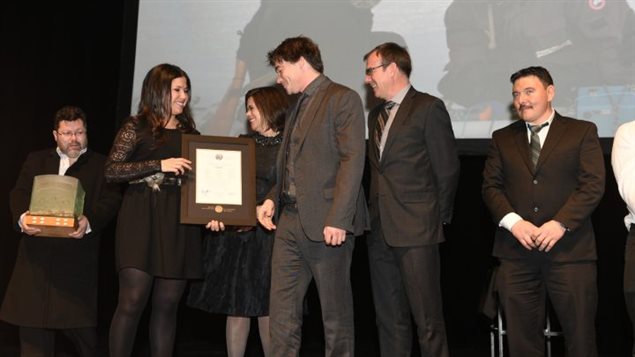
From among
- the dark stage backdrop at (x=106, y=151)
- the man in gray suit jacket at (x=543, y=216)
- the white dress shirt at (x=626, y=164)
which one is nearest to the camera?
the white dress shirt at (x=626, y=164)

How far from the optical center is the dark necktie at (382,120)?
3.90 meters

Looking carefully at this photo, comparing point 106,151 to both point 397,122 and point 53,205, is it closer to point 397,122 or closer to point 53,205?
point 53,205

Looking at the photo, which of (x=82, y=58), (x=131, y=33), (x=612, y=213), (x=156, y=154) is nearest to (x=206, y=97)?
(x=131, y=33)

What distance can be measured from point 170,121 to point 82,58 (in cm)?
227

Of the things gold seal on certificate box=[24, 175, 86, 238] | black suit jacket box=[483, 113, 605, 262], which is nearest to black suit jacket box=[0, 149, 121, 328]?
gold seal on certificate box=[24, 175, 86, 238]

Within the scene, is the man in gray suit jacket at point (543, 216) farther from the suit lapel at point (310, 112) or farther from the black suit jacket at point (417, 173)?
the suit lapel at point (310, 112)

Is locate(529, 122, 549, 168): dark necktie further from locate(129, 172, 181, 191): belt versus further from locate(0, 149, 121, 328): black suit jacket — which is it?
locate(0, 149, 121, 328): black suit jacket

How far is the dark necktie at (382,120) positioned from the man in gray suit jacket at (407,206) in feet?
0.06

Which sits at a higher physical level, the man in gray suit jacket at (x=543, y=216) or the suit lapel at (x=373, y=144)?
the suit lapel at (x=373, y=144)

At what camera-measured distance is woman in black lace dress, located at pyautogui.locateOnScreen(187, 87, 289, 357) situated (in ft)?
13.2

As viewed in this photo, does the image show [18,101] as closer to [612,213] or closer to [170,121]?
[170,121]

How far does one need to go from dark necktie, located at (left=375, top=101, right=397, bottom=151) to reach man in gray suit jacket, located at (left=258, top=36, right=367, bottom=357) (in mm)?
521

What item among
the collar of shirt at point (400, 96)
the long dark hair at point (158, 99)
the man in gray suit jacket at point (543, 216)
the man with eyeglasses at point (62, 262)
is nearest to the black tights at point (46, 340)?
the man with eyeglasses at point (62, 262)

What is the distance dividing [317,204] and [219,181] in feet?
2.29
